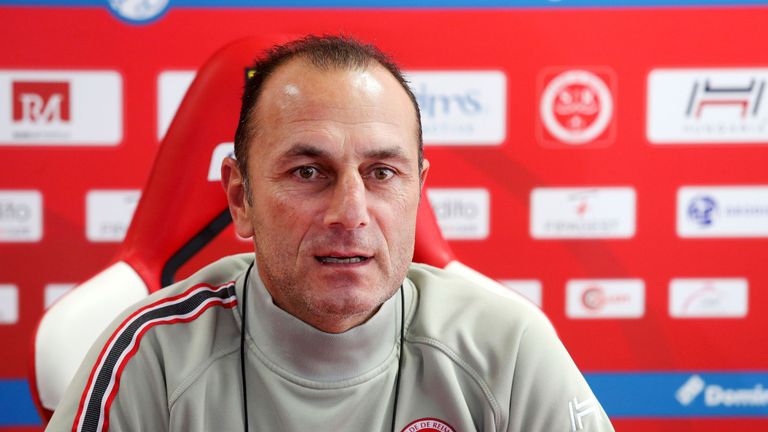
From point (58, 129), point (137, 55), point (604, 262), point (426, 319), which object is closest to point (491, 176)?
point (604, 262)

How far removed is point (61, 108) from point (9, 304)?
1.92ft

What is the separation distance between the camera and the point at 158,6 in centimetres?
238

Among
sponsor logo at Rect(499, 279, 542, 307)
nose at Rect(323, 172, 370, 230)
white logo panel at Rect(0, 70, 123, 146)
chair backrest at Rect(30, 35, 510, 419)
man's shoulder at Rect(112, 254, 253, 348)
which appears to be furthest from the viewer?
sponsor logo at Rect(499, 279, 542, 307)

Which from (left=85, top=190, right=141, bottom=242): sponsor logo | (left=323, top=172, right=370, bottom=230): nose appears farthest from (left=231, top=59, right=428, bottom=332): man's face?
(left=85, top=190, right=141, bottom=242): sponsor logo

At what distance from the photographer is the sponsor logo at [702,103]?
242 cm

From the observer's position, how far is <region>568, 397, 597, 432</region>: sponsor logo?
93 centimetres

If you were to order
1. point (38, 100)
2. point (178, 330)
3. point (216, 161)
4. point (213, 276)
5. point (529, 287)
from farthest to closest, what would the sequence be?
point (529, 287) < point (38, 100) < point (216, 161) < point (213, 276) < point (178, 330)

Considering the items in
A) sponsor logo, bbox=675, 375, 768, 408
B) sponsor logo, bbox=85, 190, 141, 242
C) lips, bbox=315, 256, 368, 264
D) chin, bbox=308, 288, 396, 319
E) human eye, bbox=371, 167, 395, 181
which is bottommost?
sponsor logo, bbox=675, 375, 768, 408

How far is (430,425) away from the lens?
94 centimetres

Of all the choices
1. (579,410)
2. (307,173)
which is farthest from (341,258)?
(579,410)

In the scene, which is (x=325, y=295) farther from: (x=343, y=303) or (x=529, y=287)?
(x=529, y=287)

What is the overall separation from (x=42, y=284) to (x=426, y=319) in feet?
5.71

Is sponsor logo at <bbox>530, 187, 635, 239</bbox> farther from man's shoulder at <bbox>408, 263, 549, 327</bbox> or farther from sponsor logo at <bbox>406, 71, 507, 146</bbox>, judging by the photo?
man's shoulder at <bbox>408, 263, 549, 327</bbox>

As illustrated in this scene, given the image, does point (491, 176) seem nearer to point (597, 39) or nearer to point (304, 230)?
point (597, 39)
